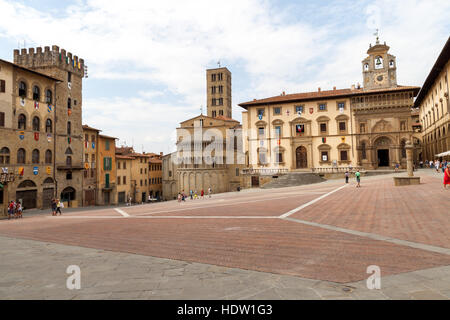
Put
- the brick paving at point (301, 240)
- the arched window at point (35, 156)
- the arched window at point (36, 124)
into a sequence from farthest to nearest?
1. the arched window at point (36, 124)
2. the arched window at point (35, 156)
3. the brick paving at point (301, 240)

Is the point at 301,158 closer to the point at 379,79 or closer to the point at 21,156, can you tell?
the point at 379,79

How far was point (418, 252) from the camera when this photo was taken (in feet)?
23.0

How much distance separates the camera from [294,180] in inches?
1609

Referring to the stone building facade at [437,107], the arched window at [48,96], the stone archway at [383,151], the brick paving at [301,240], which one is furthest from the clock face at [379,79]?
the arched window at [48,96]

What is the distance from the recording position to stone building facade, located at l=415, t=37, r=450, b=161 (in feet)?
113

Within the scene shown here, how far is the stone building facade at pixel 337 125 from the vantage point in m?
43.3

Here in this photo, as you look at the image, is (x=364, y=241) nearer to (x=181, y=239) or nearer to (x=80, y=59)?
(x=181, y=239)

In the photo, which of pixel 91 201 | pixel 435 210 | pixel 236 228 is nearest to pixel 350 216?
pixel 435 210

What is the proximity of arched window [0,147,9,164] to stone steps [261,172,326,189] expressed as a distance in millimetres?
30922

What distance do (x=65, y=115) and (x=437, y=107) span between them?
50.7m

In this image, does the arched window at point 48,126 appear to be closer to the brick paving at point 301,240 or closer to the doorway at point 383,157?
the brick paving at point 301,240

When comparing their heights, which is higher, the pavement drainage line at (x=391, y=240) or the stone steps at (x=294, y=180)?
the stone steps at (x=294, y=180)

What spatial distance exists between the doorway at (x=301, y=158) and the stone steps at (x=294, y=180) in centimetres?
509

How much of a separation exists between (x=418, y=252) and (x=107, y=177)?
49482 mm
